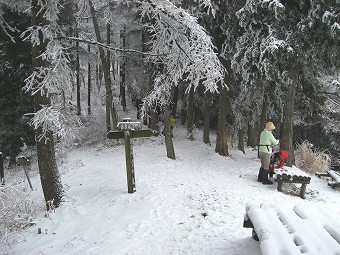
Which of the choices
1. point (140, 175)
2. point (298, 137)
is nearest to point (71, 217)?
point (140, 175)

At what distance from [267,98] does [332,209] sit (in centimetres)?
794

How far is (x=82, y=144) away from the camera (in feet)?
60.2

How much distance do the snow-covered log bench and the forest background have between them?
324 cm

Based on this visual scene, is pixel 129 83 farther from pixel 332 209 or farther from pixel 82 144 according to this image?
pixel 332 209

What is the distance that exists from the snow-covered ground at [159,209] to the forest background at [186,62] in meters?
1.09

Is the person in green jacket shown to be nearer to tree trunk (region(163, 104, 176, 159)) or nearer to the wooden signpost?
the wooden signpost

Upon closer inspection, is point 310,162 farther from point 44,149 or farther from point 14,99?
point 14,99

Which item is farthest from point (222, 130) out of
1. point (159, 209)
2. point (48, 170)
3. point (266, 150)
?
point (48, 170)

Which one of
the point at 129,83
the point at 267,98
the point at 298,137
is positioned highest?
the point at 129,83

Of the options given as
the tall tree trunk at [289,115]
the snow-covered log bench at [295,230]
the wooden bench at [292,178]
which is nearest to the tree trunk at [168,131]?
the tall tree trunk at [289,115]

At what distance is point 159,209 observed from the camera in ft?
22.0

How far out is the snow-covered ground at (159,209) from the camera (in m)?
5.15

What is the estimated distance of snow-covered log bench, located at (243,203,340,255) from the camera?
338cm

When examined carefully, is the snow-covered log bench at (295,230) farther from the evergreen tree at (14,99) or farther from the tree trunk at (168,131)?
the evergreen tree at (14,99)
